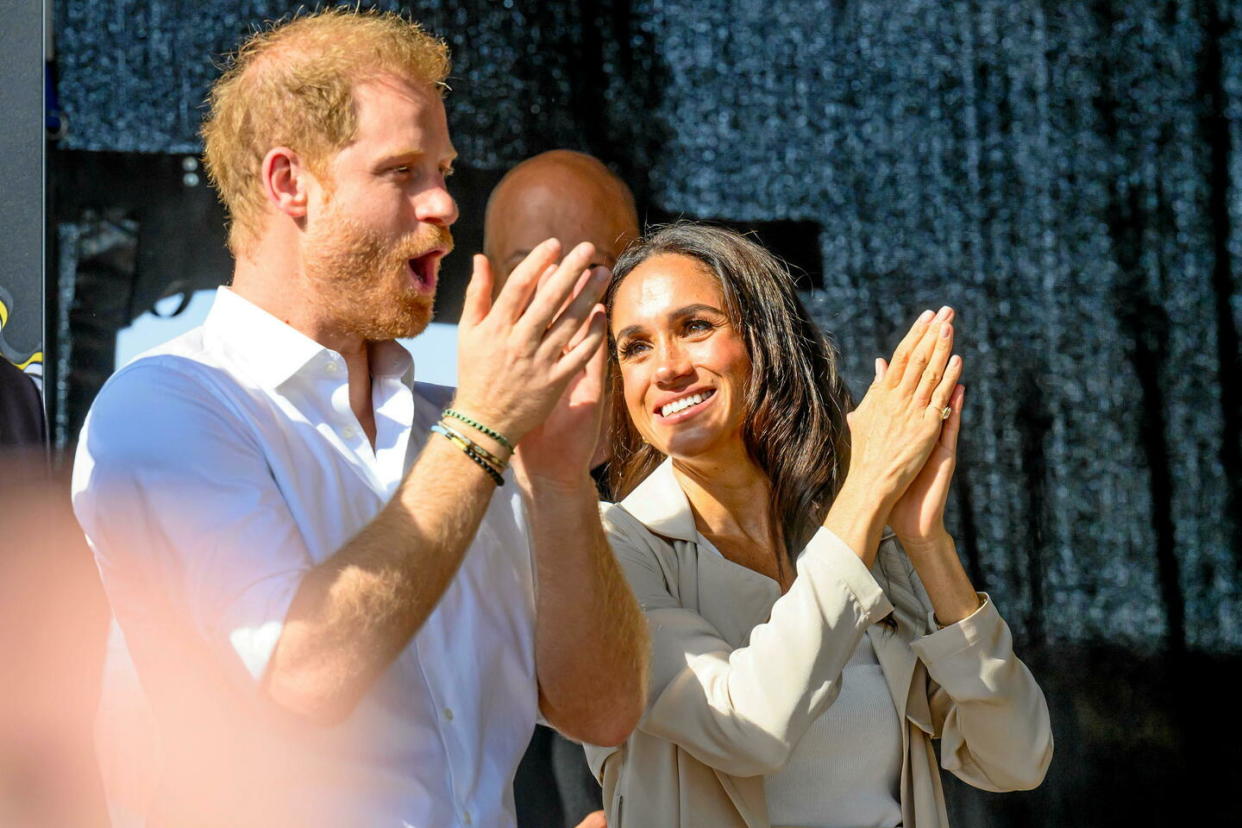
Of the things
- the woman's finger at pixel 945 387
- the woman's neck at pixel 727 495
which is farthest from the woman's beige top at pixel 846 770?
the woman's finger at pixel 945 387

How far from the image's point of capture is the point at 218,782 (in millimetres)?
1437

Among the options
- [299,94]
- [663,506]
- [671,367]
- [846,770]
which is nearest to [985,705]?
[846,770]

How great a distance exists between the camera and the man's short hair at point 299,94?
1655 millimetres

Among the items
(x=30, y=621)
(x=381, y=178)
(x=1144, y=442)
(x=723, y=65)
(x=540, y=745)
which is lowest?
(x=540, y=745)

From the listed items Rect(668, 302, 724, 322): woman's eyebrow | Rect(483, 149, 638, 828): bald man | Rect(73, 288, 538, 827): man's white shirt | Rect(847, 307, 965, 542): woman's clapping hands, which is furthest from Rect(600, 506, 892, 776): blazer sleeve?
Rect(483, 149, 638, 828): bald man

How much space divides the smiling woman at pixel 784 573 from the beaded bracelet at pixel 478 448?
69 centimetres

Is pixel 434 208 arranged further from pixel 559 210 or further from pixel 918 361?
pixel 559 210

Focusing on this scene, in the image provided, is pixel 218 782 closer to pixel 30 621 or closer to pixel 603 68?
pixel 30 621

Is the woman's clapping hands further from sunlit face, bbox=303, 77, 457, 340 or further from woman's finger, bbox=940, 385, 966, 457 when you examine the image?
sunlit face, bbox=303, 77, 457, 340

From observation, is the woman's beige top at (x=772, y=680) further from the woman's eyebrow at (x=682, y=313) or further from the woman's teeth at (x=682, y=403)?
the woman's eyebrow at (x=682, y=313)

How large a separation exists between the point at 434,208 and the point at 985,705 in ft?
3.70

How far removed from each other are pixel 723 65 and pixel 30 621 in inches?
64.5

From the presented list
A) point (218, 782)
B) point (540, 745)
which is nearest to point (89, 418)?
point (218, 782)

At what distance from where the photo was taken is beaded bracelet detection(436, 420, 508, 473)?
4.64ft
